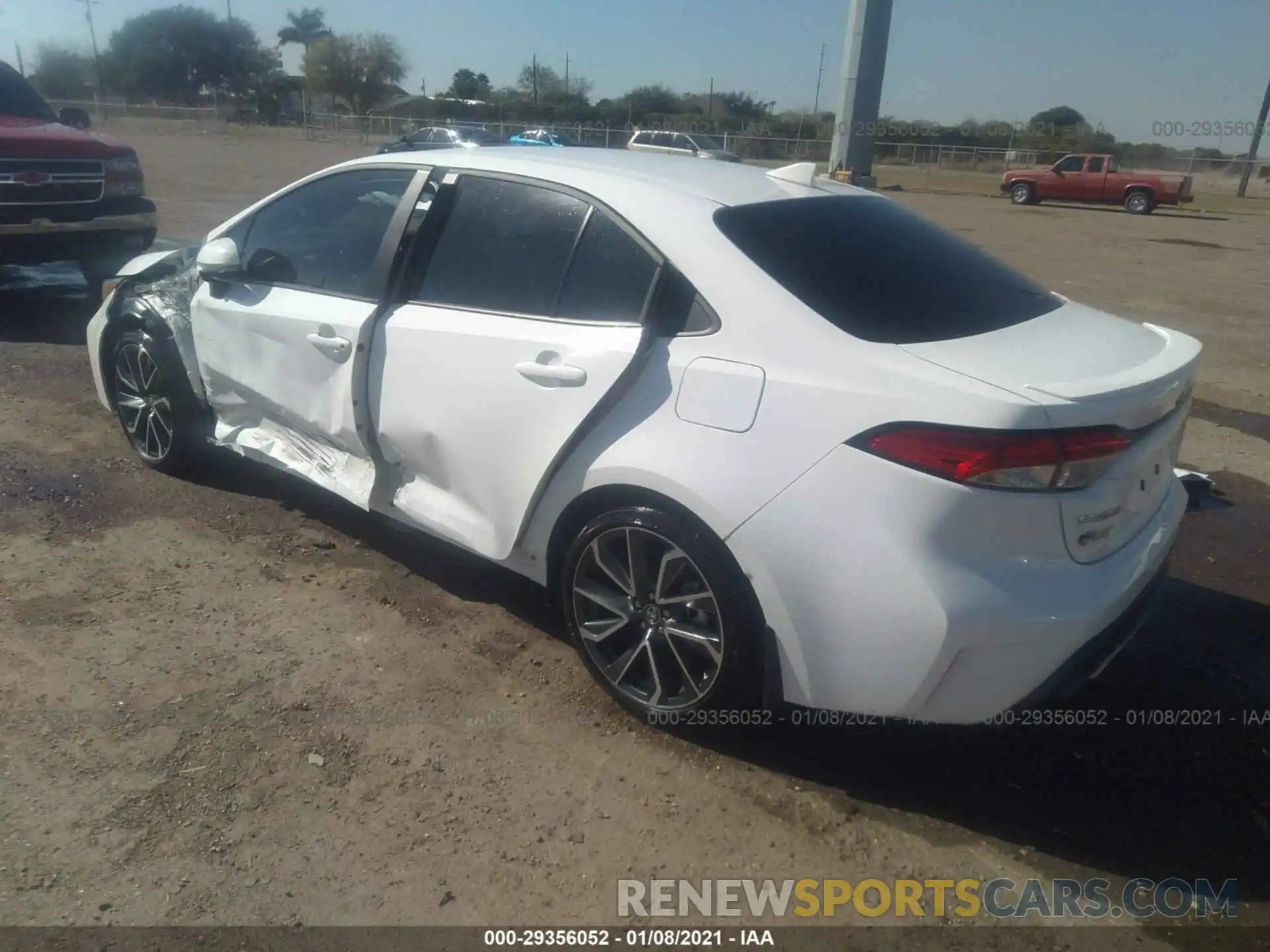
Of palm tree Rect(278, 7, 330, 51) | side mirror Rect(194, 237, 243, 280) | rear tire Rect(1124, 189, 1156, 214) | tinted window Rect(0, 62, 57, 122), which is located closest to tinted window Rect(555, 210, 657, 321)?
side mirror Rect(194, 237, 243, 280)

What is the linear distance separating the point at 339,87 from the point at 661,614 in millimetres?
89508

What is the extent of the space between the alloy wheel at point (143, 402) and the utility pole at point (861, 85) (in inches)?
257

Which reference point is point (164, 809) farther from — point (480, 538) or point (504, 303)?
point (504, 303)

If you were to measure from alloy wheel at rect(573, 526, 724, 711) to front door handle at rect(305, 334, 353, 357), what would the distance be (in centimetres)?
129

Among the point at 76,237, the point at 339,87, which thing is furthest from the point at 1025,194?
the point at 339,87

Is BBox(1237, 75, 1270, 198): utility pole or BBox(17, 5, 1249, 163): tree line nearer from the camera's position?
BBox(1237, 75, 1270, 198): utility pole

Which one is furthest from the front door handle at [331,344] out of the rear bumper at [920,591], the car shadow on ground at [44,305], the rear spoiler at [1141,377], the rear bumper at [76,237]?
the rear bumper at [76,237]

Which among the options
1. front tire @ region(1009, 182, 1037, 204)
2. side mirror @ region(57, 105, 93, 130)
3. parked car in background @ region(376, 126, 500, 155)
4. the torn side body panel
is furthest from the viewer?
front tire @ region(1009, 182, 1037, 204)

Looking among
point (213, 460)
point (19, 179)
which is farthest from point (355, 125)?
point (213, 460)

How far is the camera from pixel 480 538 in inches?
133

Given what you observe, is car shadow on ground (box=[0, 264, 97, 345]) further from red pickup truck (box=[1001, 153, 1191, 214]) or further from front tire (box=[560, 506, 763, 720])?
red pickup truck (box=[1001, 153, 1191, 214])

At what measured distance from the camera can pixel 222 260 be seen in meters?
4.12

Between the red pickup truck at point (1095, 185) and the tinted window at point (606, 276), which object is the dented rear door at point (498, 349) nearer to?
the tinted window at point (606, 276)

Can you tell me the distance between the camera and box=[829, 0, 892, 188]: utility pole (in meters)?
9.11
